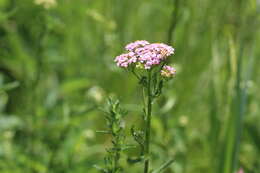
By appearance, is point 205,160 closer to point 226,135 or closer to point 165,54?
point 226,135

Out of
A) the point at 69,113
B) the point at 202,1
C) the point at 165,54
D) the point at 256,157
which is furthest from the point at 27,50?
the point at 165,54

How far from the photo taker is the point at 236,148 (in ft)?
5.82

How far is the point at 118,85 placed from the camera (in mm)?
2740

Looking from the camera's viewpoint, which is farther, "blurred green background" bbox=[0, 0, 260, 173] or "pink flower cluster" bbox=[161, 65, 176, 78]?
"blurred green background" bbox=[0, 0, 260, 173]

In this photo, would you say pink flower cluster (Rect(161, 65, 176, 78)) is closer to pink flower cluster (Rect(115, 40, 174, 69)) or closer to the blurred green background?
pink flower cluster (Rect(115, 40, 174, 69))

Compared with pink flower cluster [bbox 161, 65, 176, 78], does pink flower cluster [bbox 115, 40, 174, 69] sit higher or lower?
higher

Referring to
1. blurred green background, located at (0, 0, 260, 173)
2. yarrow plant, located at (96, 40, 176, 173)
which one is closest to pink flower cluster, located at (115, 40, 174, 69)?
yarrow plant, located at (96, 40, 176, 173)

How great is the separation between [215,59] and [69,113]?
0.78 meters

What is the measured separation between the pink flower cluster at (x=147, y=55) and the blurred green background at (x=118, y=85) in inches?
28.5

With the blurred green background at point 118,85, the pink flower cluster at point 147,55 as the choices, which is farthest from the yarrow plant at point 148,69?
the blurred green background at point 118,85

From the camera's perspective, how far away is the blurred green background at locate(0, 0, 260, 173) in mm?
1959

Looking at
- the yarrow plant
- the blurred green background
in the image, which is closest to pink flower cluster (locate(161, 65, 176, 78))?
the yarrow plant

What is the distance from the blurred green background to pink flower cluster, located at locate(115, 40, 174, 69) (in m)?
0.72

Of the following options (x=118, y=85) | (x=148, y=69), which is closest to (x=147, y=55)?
(x=148, y=69)
